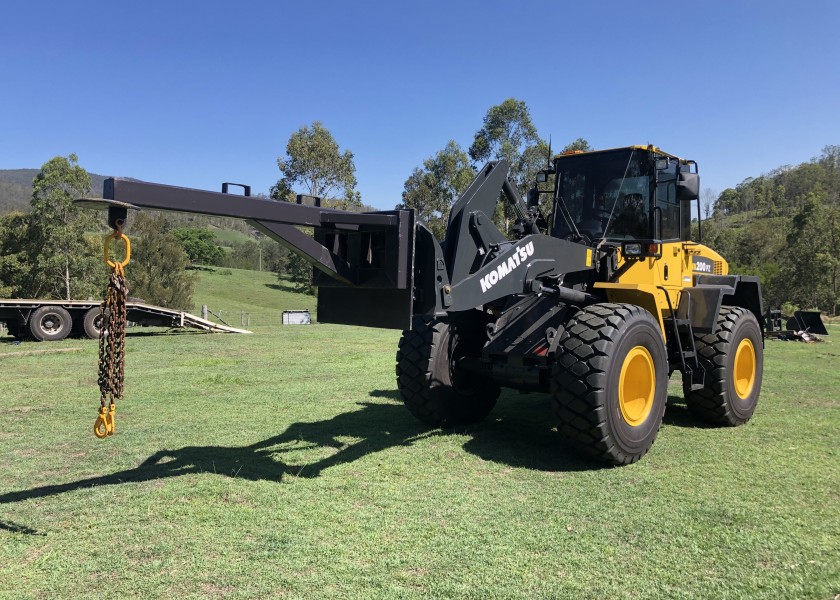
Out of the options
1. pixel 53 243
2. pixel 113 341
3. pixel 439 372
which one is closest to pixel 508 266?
pixel 439 372

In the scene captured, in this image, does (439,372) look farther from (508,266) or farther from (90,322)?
(90,322)

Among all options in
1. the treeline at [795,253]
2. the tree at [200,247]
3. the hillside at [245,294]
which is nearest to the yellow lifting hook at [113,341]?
the treeline at [795,253]

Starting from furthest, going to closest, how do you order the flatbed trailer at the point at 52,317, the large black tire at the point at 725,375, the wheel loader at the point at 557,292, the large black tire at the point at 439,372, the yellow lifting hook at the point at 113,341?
the flatbed trailer at the point at 52,317 < the large black tire at the point at 725,375 < the large black tire at the point at 439,372 < the wheel loader at the point at 557,292 < the yellow lifting hook at the point at 113,341

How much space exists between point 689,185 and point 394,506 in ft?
15.3

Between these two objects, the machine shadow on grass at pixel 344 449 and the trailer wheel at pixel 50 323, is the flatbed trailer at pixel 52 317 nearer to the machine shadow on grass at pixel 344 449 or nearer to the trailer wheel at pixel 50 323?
the trailer wheel at pixel 50 323

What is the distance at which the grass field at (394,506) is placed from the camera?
326cm

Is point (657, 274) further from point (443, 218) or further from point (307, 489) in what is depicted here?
point (443, 218)

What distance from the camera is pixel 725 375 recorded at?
6.77 metres

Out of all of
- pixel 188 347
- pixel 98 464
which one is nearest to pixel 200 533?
pixel 98 464

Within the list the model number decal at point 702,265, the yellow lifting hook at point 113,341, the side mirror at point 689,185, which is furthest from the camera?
the model number decal at point 702,265

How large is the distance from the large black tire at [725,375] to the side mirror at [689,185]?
1.58 m

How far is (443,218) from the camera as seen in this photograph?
3838 centimetres

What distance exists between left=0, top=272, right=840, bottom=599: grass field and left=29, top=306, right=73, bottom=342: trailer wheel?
436 inches

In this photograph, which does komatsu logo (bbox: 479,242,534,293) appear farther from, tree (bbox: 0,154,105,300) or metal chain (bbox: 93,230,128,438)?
tree (bbox: 0,154,105,300)
